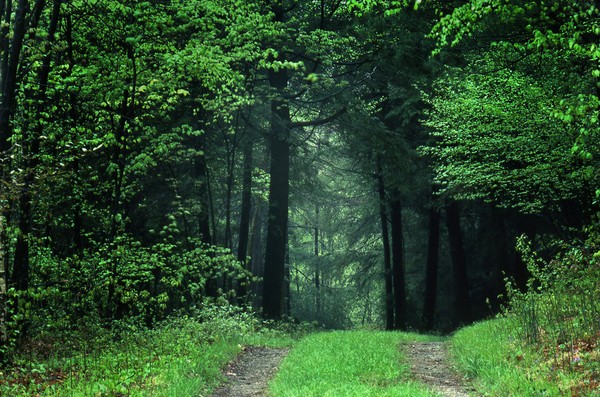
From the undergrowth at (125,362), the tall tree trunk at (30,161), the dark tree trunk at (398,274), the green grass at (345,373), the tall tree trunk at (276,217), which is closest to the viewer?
the green grass at (345,373)

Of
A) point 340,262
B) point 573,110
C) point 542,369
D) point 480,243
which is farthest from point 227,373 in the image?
point 340,262

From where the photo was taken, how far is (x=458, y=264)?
76.6 feet

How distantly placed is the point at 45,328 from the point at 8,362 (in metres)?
0.98

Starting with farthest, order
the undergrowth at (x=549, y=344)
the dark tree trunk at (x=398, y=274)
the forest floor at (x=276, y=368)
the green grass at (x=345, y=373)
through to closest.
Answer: the dark tree trunk at (x=398, y=274)
the forest floor at (x=276, y=368)
the green grass at (x=345, y=373)
the undergrowth at (x=549, y=344)

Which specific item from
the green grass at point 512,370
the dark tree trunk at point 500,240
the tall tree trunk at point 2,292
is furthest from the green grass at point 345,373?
the dark tree trunk at point 500,240

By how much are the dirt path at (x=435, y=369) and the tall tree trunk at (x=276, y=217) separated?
249 inches

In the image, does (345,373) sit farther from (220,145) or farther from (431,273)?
(431,273)

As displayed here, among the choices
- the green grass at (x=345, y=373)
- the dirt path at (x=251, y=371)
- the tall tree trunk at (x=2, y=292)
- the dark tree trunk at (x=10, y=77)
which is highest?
the dark tree trunk at (x=10, y=77)

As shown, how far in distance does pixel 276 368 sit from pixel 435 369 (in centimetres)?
291

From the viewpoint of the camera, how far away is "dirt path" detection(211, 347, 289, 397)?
9242 mm

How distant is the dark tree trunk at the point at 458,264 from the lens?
23.4 metres

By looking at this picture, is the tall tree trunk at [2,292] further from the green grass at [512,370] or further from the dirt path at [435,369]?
the green grass at [512,370]

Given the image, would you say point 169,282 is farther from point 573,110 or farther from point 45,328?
point 573,110

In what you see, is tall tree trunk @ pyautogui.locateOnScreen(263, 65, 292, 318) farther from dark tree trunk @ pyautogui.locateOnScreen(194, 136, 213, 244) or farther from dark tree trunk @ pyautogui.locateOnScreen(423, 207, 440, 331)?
dark tree trunk @ pyautogui.locateOnScreen(423, 207, 440, 331)
